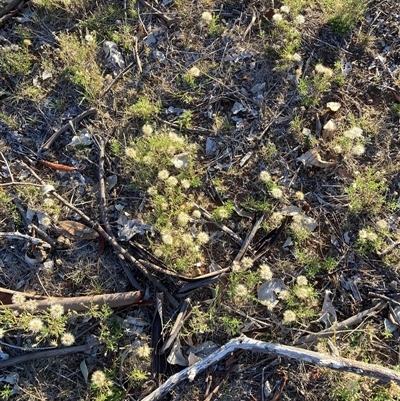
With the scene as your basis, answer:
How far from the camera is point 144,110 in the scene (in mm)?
4078

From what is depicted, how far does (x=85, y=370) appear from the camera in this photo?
11.8ft

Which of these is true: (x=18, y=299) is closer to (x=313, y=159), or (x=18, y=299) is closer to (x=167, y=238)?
(x=167, y=238)

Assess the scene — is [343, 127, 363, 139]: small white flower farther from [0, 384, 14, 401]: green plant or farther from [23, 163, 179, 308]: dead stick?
[0, 384, 14, 401]: green plant

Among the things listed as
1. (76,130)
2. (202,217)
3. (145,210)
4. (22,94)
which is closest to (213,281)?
(202,217)

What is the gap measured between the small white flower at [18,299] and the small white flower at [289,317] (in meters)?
2.01

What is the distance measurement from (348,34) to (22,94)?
3001 millimetres

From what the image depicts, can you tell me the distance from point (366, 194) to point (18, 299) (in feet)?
9.42

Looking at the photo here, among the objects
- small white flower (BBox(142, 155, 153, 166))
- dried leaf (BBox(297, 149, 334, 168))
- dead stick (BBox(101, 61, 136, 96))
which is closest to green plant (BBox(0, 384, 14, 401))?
small white flower (BBox(142, 155, 153, 166))

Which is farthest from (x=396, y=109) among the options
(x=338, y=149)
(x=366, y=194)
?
(x=366, y=194)

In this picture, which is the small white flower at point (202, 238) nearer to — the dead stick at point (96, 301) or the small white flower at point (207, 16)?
the dead stick at point (96, 301)

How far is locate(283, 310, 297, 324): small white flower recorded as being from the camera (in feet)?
11.6

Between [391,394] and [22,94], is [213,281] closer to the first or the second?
[391,394]

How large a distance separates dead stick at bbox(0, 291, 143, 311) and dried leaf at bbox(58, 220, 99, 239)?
51 cm

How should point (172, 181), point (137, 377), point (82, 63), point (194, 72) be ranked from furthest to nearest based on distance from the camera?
1. point (82, 63)
2. point (194, 72)
3. point (172, 181)
4. point (137, 377)
